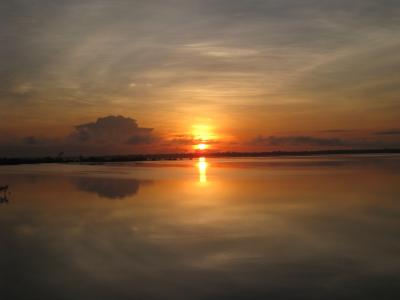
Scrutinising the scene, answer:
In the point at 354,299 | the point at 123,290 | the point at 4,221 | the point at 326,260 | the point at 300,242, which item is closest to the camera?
the point at 354,299

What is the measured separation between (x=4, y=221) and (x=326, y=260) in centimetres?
1107

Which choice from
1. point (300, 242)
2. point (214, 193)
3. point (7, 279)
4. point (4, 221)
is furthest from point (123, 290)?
point (214, 193)

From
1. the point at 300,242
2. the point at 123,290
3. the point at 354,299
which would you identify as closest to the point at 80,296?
the point at 123,290

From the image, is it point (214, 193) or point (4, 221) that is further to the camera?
point (214, 193)

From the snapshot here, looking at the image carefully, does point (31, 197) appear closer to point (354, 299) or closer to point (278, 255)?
point (278, 255)

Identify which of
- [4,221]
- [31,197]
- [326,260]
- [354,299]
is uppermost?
[31,197]

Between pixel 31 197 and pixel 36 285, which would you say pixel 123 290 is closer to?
pixel 36 285

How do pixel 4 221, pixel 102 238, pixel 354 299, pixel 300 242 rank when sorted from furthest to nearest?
1. pixel 4 221
2. pixel 102 238
3. pixel 300 242
4. pixel 354 299

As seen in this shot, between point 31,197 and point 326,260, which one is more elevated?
point 31,197

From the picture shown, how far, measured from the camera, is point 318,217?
1496 centimetres

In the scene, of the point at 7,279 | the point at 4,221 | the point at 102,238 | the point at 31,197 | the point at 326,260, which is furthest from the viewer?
the point at 31,197

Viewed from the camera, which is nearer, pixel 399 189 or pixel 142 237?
pixel 142 237

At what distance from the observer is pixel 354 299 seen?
23.1ft

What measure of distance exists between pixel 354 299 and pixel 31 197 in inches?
753
